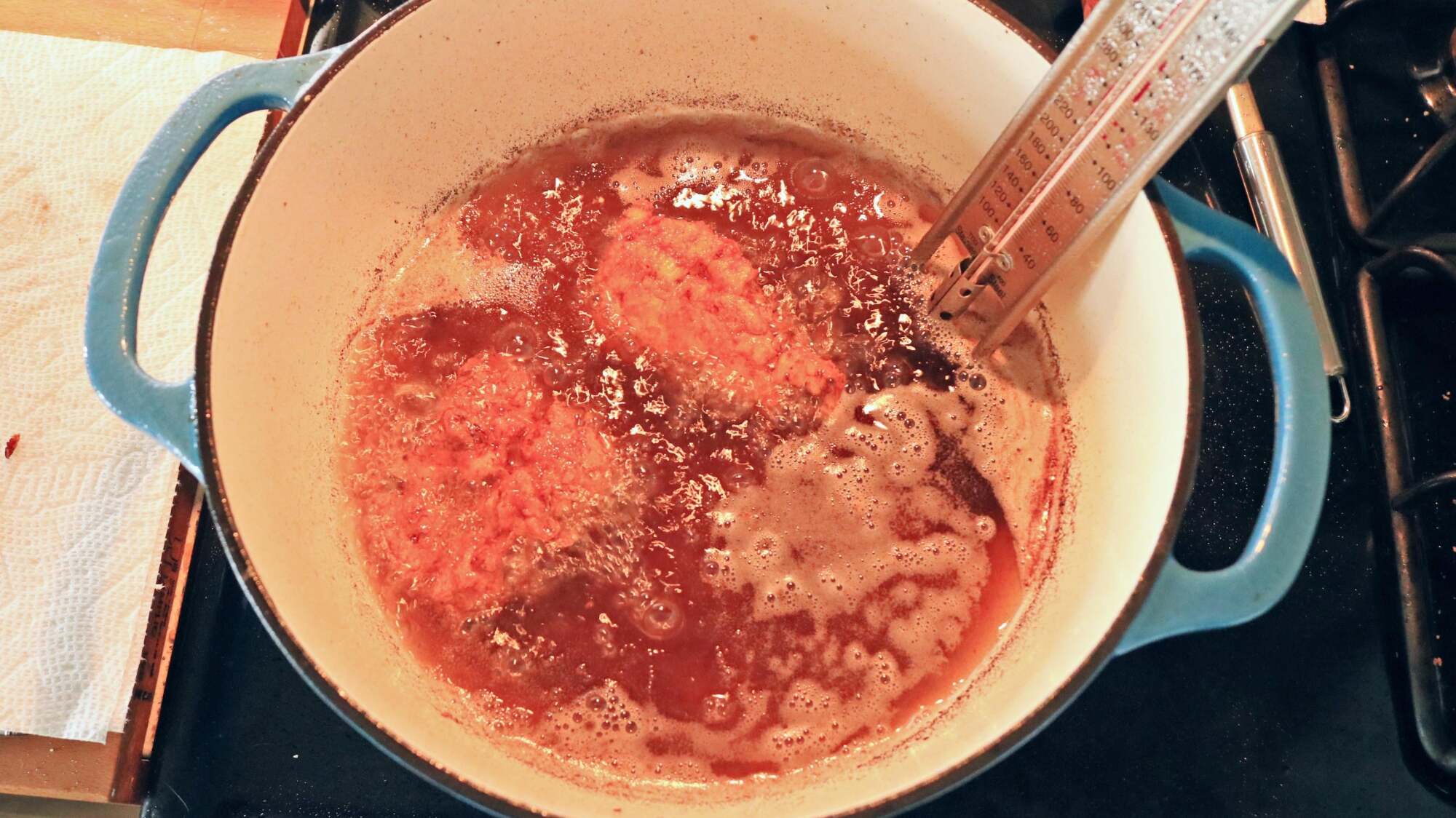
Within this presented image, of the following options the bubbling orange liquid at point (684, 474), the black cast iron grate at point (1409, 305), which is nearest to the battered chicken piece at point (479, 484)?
the bubbling orange liquid at point (684, 474)

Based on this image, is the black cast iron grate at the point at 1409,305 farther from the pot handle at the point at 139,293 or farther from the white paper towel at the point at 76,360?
the white paper towel at the point at 76,360

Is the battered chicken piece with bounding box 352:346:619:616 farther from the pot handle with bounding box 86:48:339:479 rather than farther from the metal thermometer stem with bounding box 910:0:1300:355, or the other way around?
the metal thermometer stem with bounding box 910:0:1300:355

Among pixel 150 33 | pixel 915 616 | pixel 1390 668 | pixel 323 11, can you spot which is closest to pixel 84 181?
pixel 150 33

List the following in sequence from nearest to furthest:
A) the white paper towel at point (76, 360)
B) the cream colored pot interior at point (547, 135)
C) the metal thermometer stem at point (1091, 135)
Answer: the metal thermometer stem at point (1091, 135), the cream colored pot interior at point (547, 135), the white paper towel at point (76, 360)

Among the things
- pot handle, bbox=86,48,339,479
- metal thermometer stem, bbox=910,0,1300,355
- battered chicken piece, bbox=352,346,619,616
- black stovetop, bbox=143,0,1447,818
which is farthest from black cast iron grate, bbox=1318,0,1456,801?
pot handle, bbox=86,48,339,479

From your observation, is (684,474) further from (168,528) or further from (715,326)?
(168,528)

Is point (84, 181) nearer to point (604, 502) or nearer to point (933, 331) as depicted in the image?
point (604, 502)
